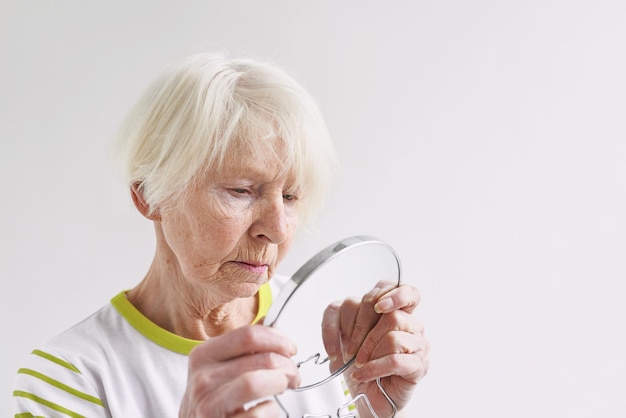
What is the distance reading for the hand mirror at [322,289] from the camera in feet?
3.20

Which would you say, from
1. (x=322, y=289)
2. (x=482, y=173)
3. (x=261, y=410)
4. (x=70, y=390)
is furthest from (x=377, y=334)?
(x=482, y=173)

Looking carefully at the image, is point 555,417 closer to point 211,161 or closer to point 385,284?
point 385,284

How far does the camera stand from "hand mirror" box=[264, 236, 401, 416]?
38.4 inches

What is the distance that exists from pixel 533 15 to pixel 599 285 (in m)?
0.76

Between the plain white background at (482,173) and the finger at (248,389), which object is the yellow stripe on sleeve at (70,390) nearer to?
the finger at (248,389)

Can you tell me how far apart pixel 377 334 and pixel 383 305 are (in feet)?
0.18

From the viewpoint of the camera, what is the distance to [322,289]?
41.7 inches

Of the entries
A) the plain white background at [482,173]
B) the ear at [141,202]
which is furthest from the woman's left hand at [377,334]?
the plain white background at [482,173]

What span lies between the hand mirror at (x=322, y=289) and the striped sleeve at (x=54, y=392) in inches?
16.1

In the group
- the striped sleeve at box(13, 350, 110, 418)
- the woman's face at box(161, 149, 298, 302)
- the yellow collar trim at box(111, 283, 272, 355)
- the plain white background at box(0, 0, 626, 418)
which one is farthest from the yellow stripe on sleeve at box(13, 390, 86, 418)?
the plain white background at box(0, 0, 626, 418)

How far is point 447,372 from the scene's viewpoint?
80.0 inches

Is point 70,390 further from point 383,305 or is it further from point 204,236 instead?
point 383,305

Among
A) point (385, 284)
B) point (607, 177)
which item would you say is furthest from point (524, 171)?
point (385, 284)

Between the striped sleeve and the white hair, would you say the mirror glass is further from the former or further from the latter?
the striped sleeve
